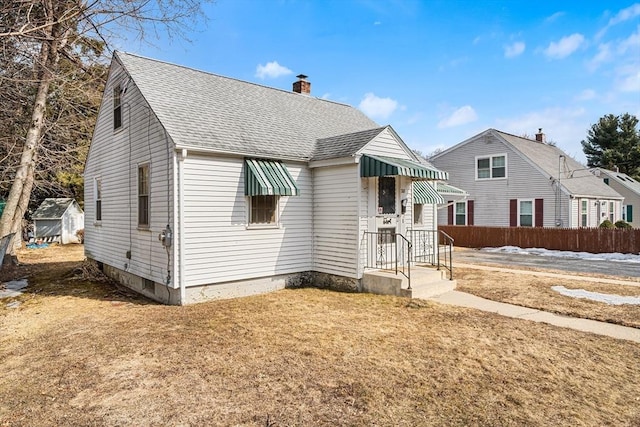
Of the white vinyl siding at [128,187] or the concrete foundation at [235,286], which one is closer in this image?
the concrete foundation at [235,286]

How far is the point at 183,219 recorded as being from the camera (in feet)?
25.6

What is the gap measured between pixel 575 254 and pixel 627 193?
2178 cm

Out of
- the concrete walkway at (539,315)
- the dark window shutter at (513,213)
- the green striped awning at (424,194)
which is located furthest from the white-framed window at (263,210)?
the dark window shutter at (513,213)

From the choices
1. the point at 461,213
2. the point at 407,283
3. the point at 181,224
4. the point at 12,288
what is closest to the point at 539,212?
the point at 461,213

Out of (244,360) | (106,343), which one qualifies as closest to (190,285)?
(106,343)

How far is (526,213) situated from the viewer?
2086cm

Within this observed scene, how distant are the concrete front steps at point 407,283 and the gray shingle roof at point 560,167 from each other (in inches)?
584

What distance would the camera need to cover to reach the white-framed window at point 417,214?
40.2 ft

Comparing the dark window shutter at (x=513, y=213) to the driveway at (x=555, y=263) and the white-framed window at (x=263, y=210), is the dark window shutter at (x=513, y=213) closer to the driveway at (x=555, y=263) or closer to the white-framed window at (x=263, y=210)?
the driveway at (x=555, y=263)

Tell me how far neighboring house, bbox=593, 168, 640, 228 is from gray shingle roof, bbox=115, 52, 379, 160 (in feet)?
99.3

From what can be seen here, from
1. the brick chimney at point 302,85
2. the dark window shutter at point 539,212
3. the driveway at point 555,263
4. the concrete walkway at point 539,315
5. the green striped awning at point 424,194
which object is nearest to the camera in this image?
the concrete walkway at point 539,315

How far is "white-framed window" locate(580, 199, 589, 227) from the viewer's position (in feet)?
68.2

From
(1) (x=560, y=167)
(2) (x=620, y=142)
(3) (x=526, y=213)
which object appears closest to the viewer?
(3) (x=526, y=213)

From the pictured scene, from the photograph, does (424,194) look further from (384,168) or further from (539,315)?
(539,315)
